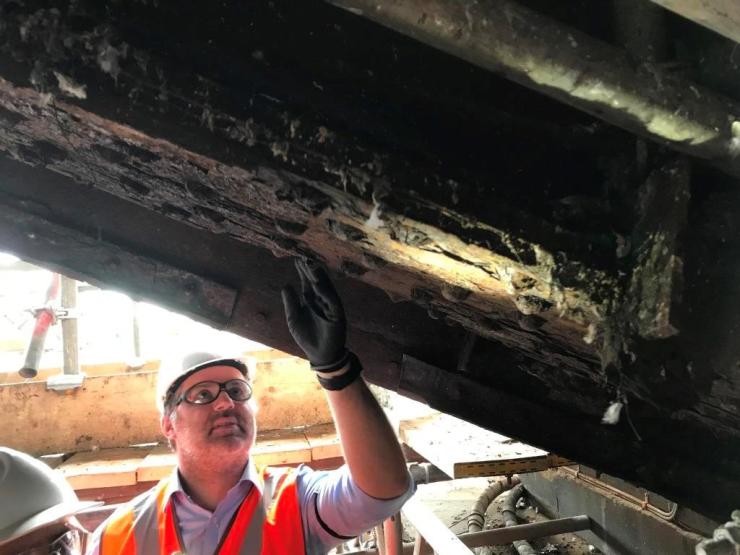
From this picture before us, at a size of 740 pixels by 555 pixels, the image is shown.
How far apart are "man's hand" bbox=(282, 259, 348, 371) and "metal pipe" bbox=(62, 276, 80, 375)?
3.47m

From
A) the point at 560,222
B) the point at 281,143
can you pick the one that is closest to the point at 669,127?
the point at 560,222

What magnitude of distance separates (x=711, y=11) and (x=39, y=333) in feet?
11.7

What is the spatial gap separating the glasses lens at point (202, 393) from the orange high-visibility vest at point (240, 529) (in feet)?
1.03

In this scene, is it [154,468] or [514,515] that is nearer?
[514,515]

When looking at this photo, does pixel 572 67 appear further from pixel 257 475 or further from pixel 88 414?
pixel 88 414

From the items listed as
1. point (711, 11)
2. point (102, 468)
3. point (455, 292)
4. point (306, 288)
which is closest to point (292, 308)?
point (306, 288)

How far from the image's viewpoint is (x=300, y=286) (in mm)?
1439

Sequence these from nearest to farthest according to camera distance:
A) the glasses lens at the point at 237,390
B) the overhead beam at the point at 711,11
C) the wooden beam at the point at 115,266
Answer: the overhead beam at the point at 711,11 < the wooden beam at the point at 115,266 < the glasses lens at the point at 237,390

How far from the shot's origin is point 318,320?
138 cm

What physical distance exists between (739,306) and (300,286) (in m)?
0.97

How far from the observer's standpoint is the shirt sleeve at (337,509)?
1.55 meters

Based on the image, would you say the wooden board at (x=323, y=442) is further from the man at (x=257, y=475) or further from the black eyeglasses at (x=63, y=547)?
the black eyeglasses at (x=63, y=547)

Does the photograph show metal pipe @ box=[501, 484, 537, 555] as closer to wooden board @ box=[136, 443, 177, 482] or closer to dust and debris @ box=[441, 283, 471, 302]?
wooden board @ box=[136, 443, 177, 482]

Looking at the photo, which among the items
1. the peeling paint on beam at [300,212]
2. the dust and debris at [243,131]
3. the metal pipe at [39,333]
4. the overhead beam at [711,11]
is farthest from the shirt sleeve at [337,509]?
the metal pipe at [39,333]
